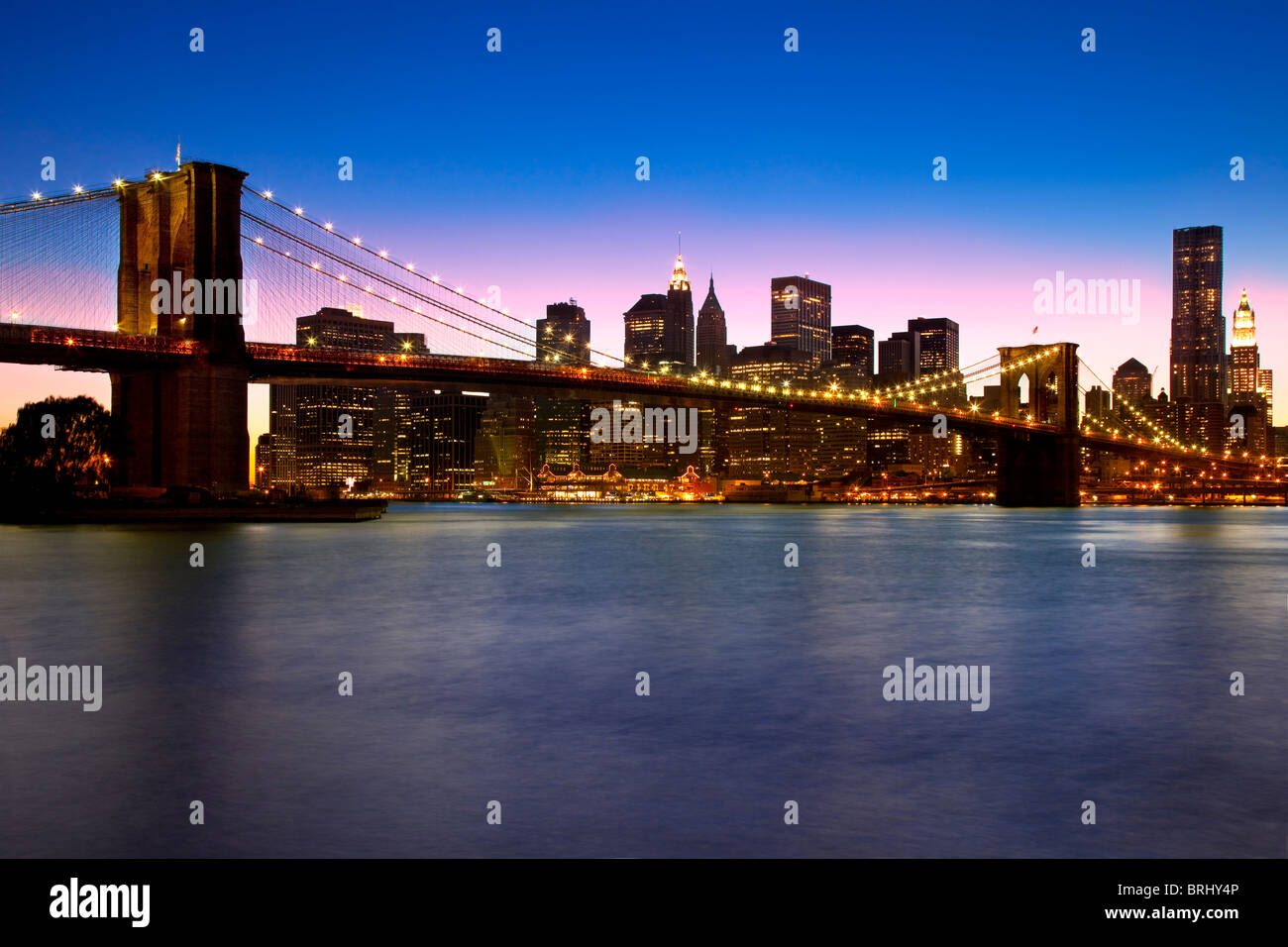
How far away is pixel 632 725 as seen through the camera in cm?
935

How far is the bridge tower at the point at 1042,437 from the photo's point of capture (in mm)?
94000

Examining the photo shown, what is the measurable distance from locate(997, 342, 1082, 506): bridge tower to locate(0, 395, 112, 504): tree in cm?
7184

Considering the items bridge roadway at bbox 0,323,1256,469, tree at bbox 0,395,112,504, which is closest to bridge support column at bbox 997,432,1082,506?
bridge roadway at bbox 0,323,1256,469

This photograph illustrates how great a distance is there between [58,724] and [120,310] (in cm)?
5690

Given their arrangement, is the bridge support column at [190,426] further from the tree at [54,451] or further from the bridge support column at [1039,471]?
the bridge support column at [1039,471]

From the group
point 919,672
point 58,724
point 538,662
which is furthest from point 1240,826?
point 58,724

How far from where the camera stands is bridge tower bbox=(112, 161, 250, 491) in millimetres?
53688

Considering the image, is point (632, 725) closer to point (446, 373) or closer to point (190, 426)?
point (190, 426)

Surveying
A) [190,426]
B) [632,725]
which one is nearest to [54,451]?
[190,426]

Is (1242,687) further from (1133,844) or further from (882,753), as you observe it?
(1133,844)

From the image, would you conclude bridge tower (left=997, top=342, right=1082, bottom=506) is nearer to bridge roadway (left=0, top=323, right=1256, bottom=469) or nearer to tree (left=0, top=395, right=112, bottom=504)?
bridge roadway (left=0, top=323, right=1256, bottom=469)

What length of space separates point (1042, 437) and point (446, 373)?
57304mm

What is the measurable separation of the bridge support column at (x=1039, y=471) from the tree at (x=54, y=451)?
73529mm

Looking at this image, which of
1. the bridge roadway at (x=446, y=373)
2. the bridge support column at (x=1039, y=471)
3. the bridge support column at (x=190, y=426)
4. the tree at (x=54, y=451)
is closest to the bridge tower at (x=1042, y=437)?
the bridge support column at (x=1039, y=471)
